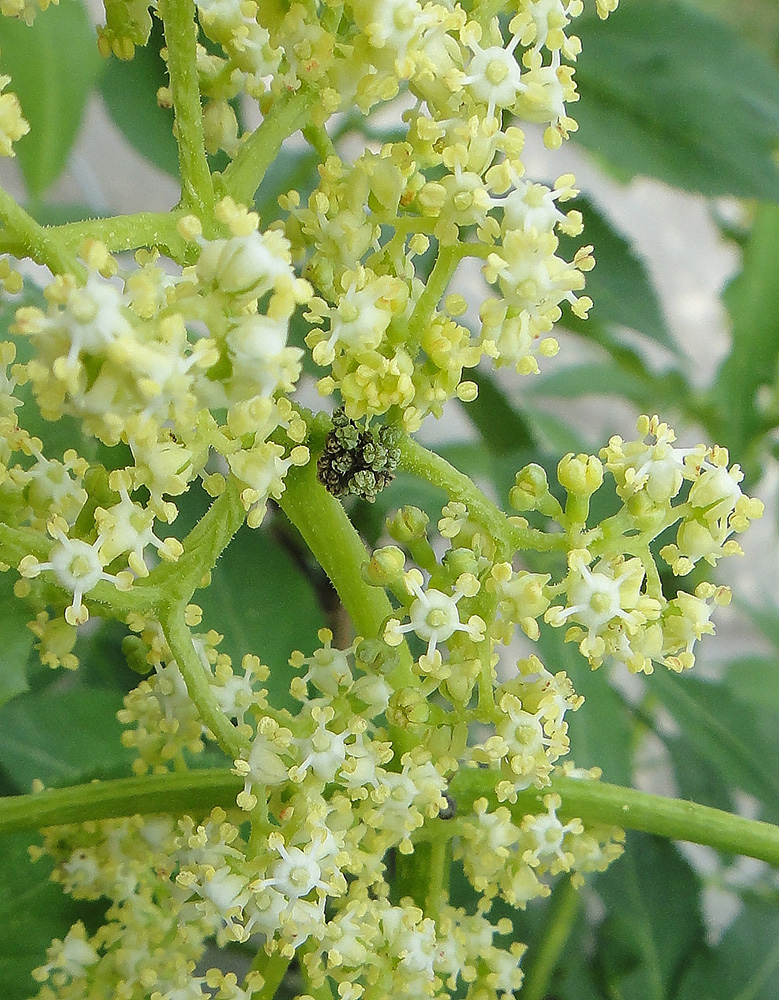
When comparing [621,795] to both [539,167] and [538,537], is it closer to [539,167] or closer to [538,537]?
[538,537]

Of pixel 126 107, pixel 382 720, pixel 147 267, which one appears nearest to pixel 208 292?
pixel 147 267

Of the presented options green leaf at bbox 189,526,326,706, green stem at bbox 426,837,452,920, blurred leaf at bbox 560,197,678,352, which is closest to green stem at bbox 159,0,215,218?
green stem at bbox 426,837,452,920

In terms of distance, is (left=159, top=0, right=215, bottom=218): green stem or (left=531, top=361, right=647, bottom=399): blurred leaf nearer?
(left=159, top=0, right=215, bottom=218): green stem

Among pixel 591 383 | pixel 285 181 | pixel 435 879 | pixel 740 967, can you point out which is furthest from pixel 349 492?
pixel 591 383

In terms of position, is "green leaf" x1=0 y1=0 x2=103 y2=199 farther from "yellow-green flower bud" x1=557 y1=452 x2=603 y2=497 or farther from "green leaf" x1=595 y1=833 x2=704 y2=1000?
"green leaf" x1=595 y1=833 x2=704 y2=1000

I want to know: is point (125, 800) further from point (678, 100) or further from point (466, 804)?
point (678, 100)
